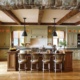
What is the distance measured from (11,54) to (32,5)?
5473 mm

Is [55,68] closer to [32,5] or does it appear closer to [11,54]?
[11,54]

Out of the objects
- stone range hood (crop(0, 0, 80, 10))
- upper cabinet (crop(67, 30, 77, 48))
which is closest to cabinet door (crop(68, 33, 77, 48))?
upper cabinet (crop(67, 30, 77, 48))

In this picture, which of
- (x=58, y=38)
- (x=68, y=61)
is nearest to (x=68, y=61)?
(x=68, y=61)

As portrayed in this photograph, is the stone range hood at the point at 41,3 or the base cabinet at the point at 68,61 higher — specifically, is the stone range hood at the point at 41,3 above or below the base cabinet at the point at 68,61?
above

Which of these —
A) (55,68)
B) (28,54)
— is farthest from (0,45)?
(55,68)

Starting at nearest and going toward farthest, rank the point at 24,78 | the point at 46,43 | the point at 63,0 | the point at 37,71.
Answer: the point at 63,0
the point at 24,78
the point at 37,71
the point at 46,43

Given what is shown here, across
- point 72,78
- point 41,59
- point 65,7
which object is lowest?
point 72,78

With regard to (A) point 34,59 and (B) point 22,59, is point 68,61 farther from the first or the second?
(B) point 22,59

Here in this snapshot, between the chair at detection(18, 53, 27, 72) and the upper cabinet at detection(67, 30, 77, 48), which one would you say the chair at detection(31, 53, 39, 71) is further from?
the upper cabinet at detection(67, 30, 77, 48)

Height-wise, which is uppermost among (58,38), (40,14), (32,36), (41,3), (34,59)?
(40,14)

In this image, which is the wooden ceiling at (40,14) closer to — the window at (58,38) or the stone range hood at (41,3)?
the stone range hood at (41,3)

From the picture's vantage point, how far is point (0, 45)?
1095 cm

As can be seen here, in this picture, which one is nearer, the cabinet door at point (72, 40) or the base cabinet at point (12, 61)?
the base cabinet at point (12, 61)

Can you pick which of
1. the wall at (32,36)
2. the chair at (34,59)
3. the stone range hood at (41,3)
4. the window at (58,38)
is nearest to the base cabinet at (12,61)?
the chair at (34,59)
